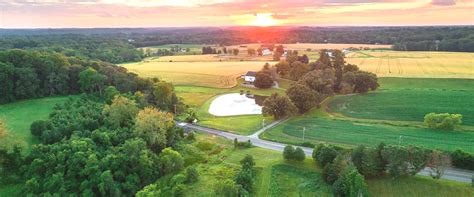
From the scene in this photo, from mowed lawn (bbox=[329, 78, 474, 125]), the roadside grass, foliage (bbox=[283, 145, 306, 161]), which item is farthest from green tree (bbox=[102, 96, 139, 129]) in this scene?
mowed lawn (bbox=[329, 78, 474, 125])

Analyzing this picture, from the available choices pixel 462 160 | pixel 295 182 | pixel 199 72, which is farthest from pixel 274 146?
pixel 199 72

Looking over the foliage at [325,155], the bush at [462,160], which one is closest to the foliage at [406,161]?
the foliage at [325,155]

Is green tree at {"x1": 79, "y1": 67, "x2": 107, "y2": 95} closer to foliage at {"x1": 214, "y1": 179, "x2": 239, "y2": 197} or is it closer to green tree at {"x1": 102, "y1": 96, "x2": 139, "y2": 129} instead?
green tree at {"x1": 102, "y1": 96, "x2": 139, "y2": 129}

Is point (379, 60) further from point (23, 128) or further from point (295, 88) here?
point (23, 128)

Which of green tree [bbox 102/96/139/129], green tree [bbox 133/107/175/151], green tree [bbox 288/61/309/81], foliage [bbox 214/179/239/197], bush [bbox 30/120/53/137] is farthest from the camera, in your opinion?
green tree [bbox 288/61/309/81]

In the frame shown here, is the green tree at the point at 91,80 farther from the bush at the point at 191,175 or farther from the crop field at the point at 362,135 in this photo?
the bush at the point at 191,175

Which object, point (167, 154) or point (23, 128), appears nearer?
point (167, 154)

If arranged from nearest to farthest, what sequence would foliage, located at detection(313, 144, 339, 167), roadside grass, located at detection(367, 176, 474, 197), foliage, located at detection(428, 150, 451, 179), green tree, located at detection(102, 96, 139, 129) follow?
roadside grass, located at detection(367, 176, 474, 197) < foliage, located at detection(428, 150, 451, 179) < foliage, located at detection(313, 144, 339, 167) < green tree, located at detection(102, 96, 139, 129)

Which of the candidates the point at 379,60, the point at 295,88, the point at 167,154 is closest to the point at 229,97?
the point at 295,88
